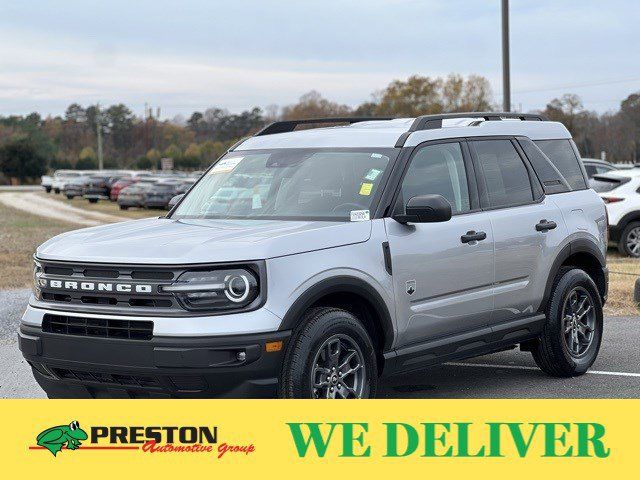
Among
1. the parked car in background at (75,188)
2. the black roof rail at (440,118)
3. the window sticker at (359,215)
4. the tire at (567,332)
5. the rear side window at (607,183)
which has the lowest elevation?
the parked car in background at (75,188)

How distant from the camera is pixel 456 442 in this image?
440 centimetres

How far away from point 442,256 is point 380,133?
0.93 meters

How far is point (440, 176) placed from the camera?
7445 millimetres

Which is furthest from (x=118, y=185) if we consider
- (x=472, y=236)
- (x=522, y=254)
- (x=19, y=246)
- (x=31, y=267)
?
(x=472, y=236)

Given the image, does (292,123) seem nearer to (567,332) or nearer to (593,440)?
(567,332)

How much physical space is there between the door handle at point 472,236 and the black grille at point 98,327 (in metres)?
2.39

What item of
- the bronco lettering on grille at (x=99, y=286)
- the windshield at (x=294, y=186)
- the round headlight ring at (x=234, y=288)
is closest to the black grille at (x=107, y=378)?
the bronco lettering on grille at (x=99, y=286)

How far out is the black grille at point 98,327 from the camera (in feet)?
19.3

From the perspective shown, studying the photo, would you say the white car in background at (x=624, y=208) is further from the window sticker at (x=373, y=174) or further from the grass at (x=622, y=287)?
the window sticker at (x=373, y=174)

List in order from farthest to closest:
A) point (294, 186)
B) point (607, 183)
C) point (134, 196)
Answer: point (134, 196) < point (607, 183) < point (294, 186)

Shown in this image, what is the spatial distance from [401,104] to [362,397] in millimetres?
111053

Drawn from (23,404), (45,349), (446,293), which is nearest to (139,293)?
(45,349)

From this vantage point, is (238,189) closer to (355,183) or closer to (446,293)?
(355,183)

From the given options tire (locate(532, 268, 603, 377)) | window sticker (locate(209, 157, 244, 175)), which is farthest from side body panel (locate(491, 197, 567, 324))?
window sticker (locate(209, 157, 244, 175))
